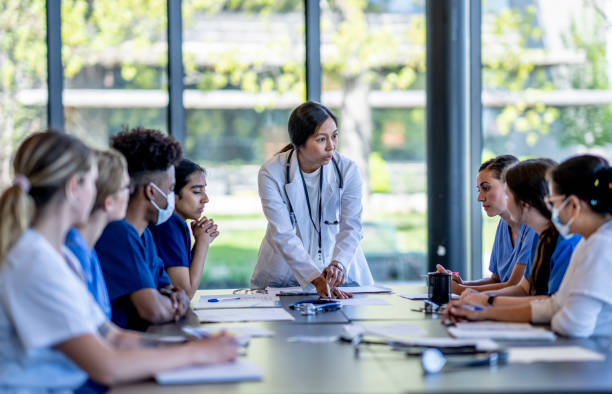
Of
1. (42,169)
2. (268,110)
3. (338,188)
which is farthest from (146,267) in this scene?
(268,110)

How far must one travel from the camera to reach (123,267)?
2623 millimetres

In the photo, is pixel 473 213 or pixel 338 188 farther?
pixel 473 213

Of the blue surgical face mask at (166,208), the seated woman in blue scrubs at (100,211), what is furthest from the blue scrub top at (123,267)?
the seated woman in blue scrubs at (100,211)

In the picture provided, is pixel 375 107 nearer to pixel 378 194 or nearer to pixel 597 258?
pixel 378 194

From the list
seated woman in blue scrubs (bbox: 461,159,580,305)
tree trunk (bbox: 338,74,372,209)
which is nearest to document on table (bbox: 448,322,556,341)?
seated woman in blue scrubs (bbox: 461,159,580,305)

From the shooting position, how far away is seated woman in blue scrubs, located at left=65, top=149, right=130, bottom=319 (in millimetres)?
2223

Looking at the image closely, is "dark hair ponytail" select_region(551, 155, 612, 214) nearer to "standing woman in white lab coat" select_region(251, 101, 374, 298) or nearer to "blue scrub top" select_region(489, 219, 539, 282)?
"blue scrub top" select_region(489, 219, 539, 282)

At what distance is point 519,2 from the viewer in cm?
581

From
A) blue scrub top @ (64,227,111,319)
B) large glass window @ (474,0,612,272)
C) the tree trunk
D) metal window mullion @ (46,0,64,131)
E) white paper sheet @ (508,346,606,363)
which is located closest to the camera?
white paper sheet @ (508,346,606,363)

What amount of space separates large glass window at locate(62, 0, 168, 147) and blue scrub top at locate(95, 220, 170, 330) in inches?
121

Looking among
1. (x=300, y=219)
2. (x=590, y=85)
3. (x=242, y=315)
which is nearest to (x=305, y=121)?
(x=300, y=219)

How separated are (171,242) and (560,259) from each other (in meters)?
1.62

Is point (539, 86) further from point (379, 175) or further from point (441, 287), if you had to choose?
point (441, 287)

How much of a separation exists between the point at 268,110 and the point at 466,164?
156cm
